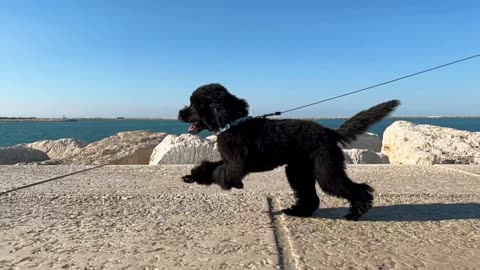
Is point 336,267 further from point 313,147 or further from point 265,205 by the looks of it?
point 265,205

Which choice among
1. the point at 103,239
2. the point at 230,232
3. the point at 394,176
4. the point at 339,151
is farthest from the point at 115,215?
the point at 394,176

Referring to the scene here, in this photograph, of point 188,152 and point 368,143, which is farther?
point 368,143

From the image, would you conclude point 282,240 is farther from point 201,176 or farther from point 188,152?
point 188,152

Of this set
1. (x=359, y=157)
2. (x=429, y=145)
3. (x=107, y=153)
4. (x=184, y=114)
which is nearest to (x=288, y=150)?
(x=184, y=114)

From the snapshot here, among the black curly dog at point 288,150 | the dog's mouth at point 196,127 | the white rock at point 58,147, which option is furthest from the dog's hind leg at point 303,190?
the white rock at point 58,147

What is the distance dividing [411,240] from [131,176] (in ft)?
15.1

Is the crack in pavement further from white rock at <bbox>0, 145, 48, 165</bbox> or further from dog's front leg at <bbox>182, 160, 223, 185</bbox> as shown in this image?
white rock at <bbox>0, 145, 48, 165</bbox>

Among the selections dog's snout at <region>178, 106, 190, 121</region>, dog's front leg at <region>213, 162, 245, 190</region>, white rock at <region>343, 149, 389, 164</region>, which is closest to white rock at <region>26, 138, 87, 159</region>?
white rock at <region>343, 149, 389, 164</region>

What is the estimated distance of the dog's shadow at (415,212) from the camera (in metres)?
4.16

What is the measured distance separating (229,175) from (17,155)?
12.8 m

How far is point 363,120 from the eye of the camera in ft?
14.5

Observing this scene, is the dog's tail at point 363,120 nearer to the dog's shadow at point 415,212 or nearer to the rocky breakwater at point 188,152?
the dog's shadow at point 415,212

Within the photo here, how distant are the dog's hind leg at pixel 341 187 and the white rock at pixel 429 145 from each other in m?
6.42

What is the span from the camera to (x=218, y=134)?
4.29m
